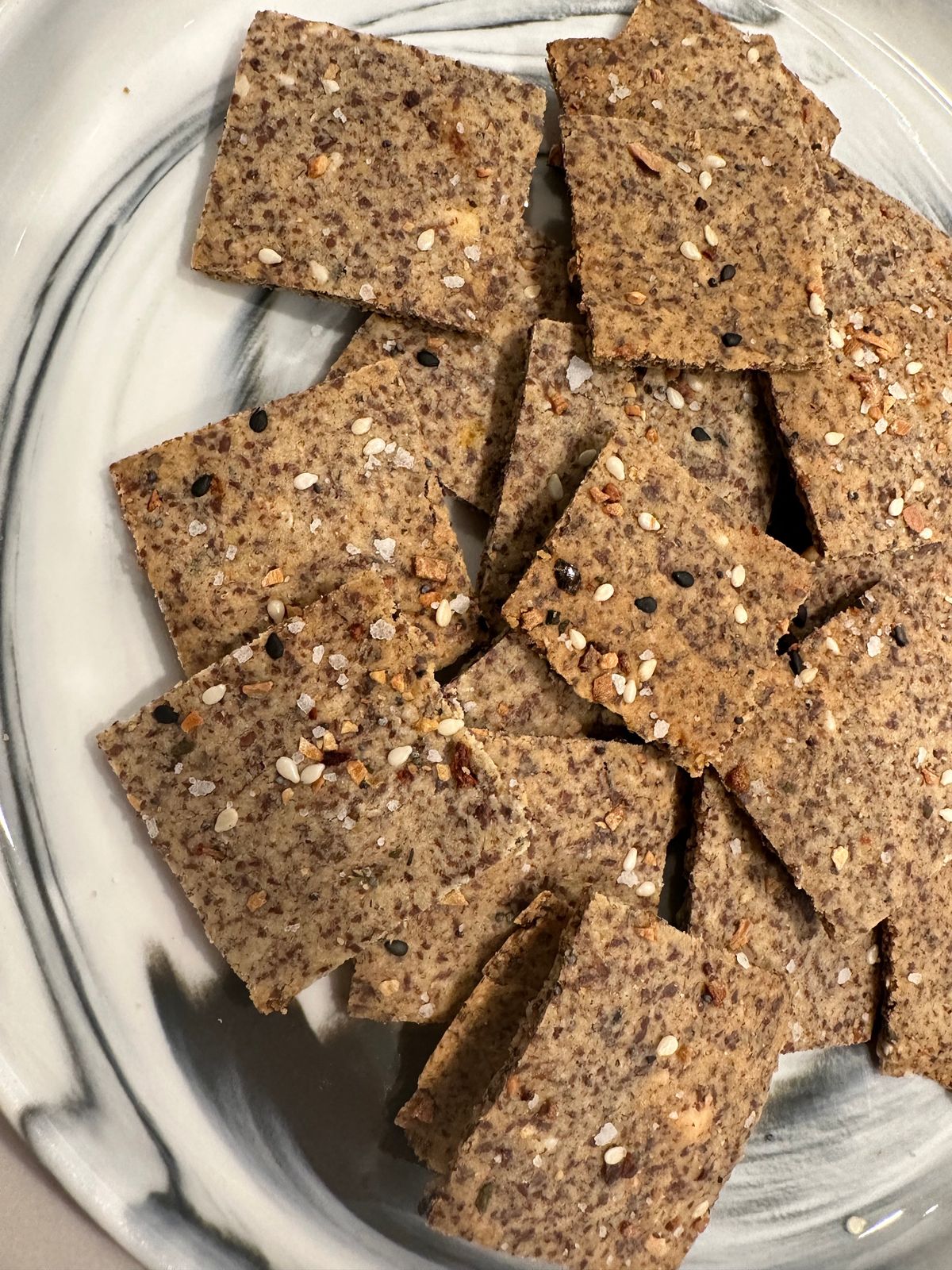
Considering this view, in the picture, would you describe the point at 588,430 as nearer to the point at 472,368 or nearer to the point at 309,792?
the point at 472,368

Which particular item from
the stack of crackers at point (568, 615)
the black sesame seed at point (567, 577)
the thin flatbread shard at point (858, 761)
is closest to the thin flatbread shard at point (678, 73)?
the stack of crackers at point (568, 615)

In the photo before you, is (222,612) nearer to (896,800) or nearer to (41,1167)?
(41,1167)

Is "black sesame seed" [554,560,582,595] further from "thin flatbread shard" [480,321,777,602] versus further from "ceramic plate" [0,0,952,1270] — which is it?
"ceramic plate" [0,0,952,1270]

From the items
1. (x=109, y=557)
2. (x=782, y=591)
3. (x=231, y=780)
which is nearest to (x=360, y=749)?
(x=231, y=780)

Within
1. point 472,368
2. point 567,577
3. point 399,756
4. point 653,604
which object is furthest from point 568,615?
point 472,368

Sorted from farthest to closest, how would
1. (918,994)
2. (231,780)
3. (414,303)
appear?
(918,994) → (414,303) → (231,780)

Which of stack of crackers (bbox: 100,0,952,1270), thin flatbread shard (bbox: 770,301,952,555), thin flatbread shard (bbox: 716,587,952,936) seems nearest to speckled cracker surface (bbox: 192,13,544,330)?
stack of crackers (bbox: 100,0,952,1270)
